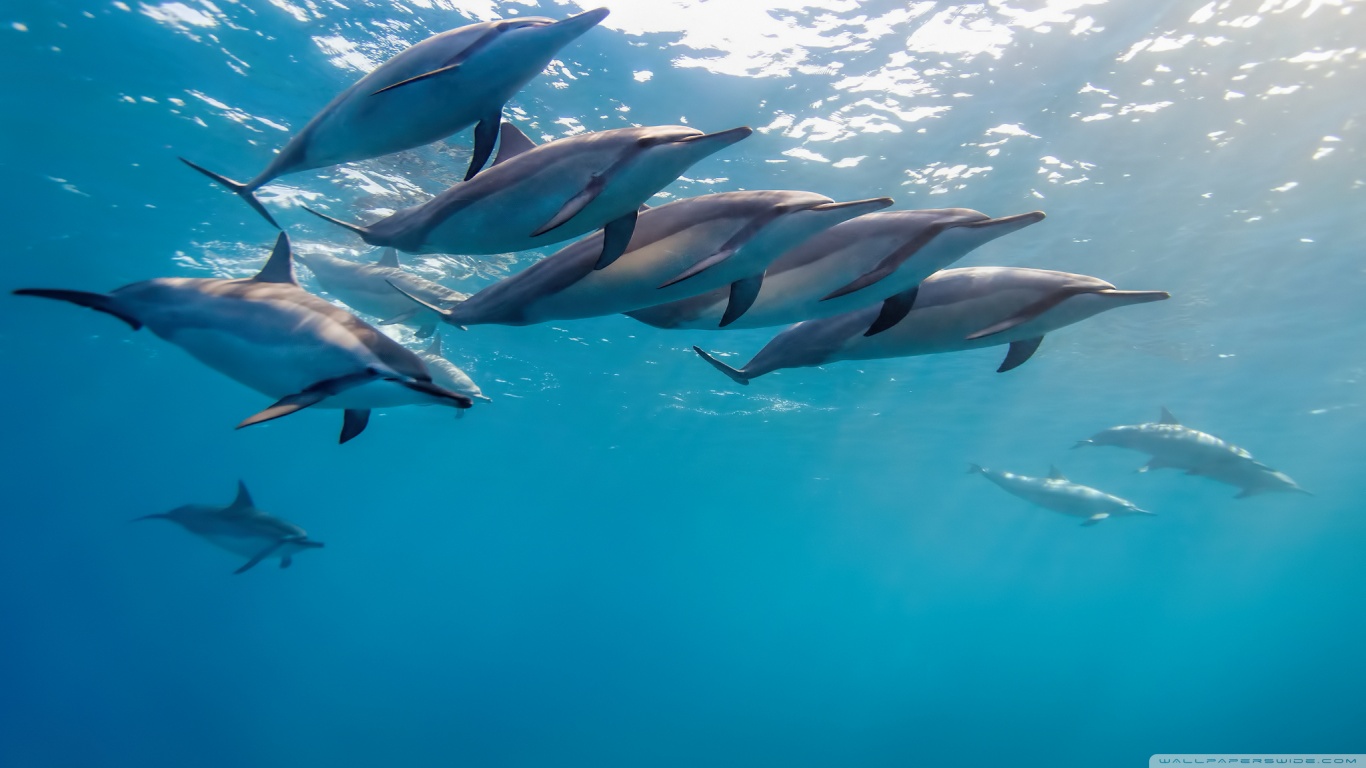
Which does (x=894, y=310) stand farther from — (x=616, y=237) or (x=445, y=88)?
(x=445, y=88)

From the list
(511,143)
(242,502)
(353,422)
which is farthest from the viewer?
(242,502)

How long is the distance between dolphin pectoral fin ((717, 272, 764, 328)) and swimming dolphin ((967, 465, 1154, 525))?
656 inches

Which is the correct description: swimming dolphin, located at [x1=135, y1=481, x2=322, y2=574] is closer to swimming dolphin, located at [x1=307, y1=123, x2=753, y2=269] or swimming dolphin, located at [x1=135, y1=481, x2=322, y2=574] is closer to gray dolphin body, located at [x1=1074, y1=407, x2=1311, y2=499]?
swimming dolphin, located at [x1=307, y1=123, x2=753, y2=269]

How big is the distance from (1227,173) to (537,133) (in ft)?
42.0

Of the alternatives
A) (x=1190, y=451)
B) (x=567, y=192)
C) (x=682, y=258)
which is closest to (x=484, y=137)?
(x=567, y=192)

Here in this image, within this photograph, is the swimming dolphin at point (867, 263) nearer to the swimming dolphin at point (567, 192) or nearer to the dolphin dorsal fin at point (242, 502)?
the swimming dolphin at point (567, 192)

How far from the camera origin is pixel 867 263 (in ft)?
8.72

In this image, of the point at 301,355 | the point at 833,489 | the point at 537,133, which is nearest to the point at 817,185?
the point at 537,133

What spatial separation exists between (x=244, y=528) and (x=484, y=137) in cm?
1064

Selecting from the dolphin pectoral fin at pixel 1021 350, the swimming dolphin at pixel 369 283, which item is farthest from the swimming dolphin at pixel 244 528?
the dolphin pectoral fin at pixel 1021 350

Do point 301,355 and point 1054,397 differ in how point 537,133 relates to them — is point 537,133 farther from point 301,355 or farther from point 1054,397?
point 1054,397

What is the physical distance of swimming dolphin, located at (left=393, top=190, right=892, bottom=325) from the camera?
7.86 ft

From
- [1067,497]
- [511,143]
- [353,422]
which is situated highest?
[511,143]

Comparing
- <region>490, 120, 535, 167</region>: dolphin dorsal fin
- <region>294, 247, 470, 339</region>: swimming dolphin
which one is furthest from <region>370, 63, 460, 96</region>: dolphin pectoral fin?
<region>294, 247, 470, 339</region>: swimming dolphin
